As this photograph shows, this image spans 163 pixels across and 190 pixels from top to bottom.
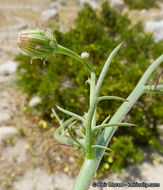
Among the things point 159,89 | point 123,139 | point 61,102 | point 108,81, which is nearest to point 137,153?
point 123,139

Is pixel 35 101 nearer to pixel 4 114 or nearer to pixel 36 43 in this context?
pixel 4 114

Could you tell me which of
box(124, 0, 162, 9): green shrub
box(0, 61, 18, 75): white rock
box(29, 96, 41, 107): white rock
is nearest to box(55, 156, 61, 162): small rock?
box(29, 96, 41, 107): white rock

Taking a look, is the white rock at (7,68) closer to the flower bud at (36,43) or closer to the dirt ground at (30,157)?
the dirt ground at (30,157)

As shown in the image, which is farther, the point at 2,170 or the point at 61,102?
the point at 61,102

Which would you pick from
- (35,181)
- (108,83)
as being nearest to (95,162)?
(108,83)

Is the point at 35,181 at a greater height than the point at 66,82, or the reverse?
the point at 66,82

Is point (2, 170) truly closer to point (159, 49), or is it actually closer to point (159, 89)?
point (159, 89)
